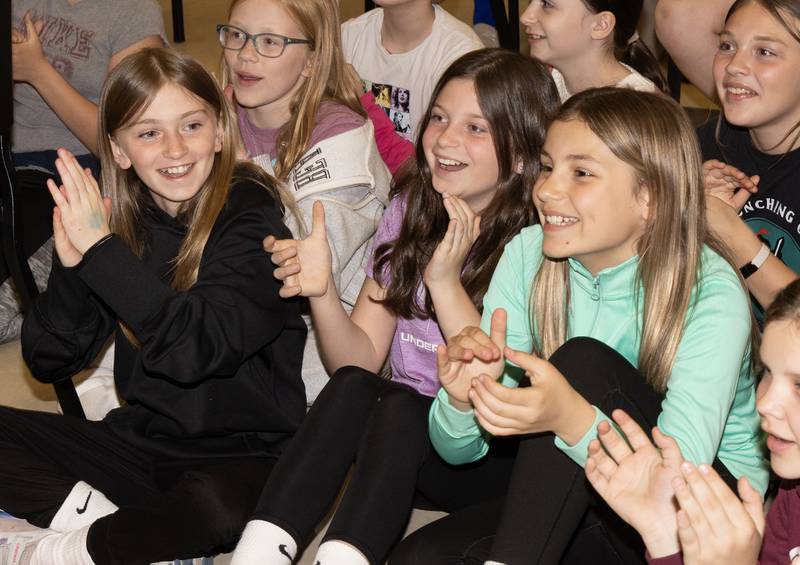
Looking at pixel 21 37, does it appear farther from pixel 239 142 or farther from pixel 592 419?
pixel 592 419

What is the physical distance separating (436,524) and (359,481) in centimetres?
14

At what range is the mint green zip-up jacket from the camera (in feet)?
4.75

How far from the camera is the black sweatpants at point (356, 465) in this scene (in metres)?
1.58

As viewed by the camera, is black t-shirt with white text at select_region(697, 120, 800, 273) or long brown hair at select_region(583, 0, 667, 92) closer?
black t-shirt with white text at select_region(697, 120, 800, 273)

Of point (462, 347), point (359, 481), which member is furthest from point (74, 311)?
point (462, 347)

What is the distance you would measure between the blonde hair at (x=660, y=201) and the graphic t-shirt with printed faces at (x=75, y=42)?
1379 millimetres

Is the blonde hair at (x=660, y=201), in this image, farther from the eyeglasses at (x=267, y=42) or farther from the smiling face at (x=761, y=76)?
the eyeglasses at (x=267, y=42)

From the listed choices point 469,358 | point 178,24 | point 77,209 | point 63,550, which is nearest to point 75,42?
point 77,209

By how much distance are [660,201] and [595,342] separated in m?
0.24

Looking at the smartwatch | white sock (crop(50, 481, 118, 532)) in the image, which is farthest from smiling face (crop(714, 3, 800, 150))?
white sock (crop(50, 481, 118, 532))

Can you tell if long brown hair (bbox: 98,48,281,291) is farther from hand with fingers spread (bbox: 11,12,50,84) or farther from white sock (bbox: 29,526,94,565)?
hand with fingers spread (bbox: 11,12,50,84)

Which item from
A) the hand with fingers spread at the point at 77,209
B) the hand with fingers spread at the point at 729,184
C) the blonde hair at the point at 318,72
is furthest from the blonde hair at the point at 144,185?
the hand with fingers spread at the point at 729,184

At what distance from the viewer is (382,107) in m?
2.68

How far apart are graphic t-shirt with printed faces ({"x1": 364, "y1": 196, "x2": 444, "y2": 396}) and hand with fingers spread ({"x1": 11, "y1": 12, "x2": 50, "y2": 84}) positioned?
1018mm
